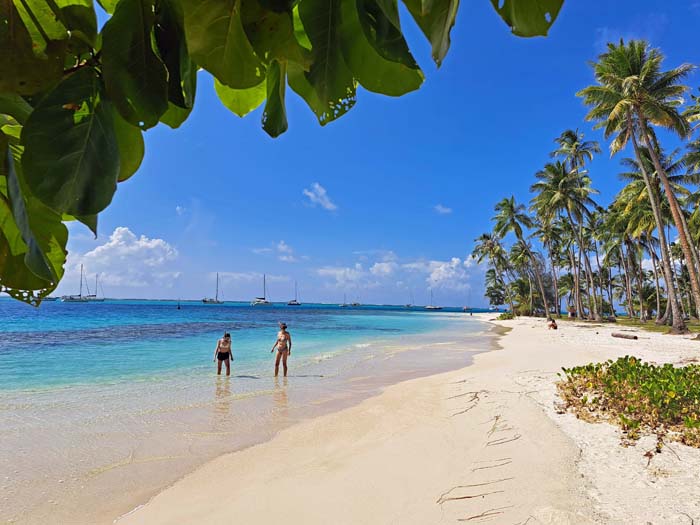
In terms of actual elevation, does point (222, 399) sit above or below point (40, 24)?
below

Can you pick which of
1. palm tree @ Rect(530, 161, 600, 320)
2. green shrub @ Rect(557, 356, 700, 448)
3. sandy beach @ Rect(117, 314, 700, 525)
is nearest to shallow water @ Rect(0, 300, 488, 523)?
sandy beach @ Rect(117, 314, 700, 525)

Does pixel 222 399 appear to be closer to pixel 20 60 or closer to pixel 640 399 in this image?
pixel 640 399

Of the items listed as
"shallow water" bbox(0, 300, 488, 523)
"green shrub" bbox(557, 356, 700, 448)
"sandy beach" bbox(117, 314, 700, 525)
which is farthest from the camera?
"green shrub" bbox(557, 356, 700, 448)

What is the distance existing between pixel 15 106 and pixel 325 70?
346 millimetres

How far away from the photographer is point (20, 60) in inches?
14.1

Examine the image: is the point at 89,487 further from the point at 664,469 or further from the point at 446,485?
the point at 664,469

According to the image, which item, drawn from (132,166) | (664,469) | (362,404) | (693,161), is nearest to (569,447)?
(664,469)

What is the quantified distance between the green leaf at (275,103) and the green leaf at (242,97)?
0.07 feet

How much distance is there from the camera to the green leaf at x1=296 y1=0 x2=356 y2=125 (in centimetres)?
40

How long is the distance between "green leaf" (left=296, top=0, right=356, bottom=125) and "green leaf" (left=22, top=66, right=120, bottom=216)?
23cm

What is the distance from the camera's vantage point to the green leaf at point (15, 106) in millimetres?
392

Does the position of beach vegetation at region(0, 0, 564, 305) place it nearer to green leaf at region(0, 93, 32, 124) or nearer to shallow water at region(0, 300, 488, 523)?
green leaf at region(0, 93, 32, 124)

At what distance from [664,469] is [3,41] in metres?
5.48

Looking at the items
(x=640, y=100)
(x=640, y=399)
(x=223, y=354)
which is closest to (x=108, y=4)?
(x=640, y=399)
